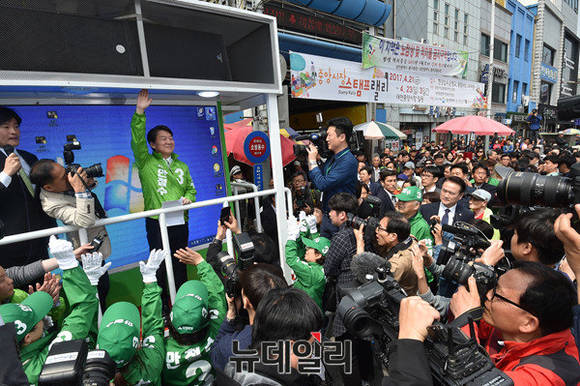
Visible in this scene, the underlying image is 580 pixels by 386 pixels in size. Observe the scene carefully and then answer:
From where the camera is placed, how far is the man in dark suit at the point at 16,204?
2408 millimetres

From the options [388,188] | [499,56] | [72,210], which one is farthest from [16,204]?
[499,56]

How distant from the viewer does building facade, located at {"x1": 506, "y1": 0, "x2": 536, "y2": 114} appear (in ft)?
89.8

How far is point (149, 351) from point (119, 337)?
0.24m

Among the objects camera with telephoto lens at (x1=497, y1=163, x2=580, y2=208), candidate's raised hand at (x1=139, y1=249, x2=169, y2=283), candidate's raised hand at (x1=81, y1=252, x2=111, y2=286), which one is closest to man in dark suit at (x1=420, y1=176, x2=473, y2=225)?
camera with telephoto lens at (x1=497, y1=163, x2=580, y2=208)

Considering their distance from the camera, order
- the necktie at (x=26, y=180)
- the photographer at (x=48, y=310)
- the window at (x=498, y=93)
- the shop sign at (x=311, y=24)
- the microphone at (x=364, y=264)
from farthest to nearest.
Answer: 1. the window at (x=498, y=93)
2. the shop sign at (x=311, y=24)
3. the necktie at (x=26, y=180)
4. the microphone at (x=364, y=264)
5. the photographer at (x=48, y=310)

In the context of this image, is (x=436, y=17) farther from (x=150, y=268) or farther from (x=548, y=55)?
(x=548, y=55)

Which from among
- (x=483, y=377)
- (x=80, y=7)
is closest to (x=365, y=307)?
(x=483, y=377)

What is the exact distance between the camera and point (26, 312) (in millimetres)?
1628

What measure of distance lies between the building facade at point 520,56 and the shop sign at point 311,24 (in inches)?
925

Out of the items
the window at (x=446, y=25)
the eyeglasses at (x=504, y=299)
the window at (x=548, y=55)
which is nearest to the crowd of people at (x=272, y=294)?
the eyeglasses at (x=504, y=299)

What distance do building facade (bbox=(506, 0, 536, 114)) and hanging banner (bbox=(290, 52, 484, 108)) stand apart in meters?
23.1

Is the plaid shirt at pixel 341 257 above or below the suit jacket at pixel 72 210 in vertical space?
below

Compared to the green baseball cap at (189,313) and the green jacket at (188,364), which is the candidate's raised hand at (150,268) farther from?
the green jacket at (188,364)

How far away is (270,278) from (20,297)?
64.4 inches
